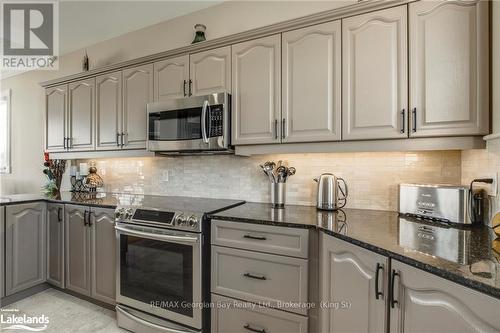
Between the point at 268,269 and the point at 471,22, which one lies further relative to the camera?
the point at 268,269

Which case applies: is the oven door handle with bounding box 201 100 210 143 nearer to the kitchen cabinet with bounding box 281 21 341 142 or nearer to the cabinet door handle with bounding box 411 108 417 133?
the kitchen cabinet with bounding box 281 21 341 142

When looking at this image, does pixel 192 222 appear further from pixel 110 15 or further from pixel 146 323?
pixel 110 15

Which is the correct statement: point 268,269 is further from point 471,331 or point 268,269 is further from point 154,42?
point 154,42

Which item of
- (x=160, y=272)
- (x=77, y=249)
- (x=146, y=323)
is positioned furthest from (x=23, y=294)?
(x=160, y=272)

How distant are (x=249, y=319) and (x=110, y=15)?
120 inches

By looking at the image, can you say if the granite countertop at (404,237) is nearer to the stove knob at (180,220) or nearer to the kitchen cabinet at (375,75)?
the stove knob at (180,220)

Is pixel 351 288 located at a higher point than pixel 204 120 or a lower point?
lower

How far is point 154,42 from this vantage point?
282cm

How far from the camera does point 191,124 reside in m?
2.12

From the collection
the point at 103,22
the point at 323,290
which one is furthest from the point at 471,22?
the point at 103,22

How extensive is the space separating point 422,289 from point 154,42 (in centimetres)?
309

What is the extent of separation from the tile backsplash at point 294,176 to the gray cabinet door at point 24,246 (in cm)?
76

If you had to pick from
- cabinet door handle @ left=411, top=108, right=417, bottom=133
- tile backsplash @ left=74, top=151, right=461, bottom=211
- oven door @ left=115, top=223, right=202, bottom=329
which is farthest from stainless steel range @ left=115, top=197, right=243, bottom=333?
cabinet door handle @ left=411, top=108, right=417, bottom=133

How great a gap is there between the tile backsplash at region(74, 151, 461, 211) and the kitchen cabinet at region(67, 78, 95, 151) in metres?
0.38
